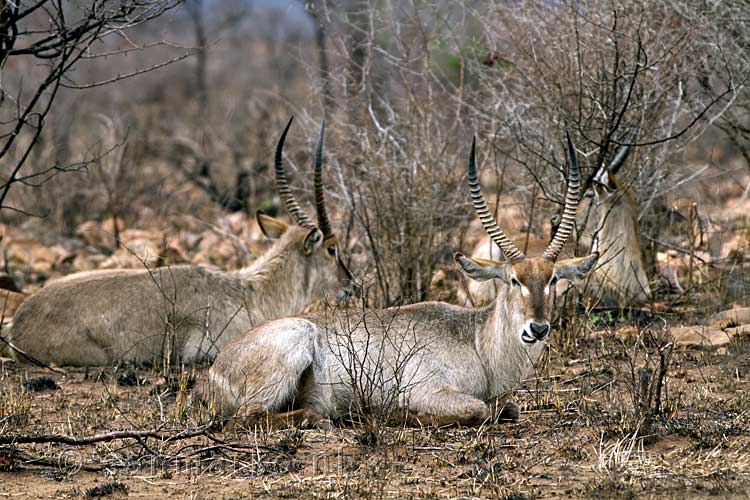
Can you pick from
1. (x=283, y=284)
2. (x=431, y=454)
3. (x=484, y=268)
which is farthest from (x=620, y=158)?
(x=431, y=454)

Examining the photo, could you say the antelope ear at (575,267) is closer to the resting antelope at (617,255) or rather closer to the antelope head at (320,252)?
the resting antelope at (617,255)

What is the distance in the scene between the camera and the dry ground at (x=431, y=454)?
575 centimetres

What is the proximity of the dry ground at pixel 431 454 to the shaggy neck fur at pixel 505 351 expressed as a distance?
0.21 m

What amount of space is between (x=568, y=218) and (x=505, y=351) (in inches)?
39.0

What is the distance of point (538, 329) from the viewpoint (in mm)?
6820

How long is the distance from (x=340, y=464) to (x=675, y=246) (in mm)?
5594

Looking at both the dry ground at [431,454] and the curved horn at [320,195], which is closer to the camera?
the dry ground at [431,454]

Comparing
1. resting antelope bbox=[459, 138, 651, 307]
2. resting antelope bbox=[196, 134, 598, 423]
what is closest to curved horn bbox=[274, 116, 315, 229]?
resting antelope bbox=[459, 138, 651, 307]

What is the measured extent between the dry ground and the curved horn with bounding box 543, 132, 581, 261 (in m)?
0.88

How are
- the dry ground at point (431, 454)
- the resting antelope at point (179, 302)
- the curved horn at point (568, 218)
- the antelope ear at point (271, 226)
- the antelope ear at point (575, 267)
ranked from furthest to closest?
the antelope ear at point (271, 226), the resting antelope at point (179, 302), the curved horn at point (568, 218), the antelope ear at point (575, 267), the dry ground at point (431, 454)

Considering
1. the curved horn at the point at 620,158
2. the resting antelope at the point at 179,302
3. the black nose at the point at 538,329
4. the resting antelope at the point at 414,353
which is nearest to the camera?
the black nose at the point at 538,329

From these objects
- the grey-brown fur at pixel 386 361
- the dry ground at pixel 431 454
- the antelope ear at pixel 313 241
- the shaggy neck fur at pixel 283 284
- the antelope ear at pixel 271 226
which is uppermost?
the antelope ear at pixel 271 226

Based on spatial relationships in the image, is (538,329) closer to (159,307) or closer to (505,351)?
(505,351)

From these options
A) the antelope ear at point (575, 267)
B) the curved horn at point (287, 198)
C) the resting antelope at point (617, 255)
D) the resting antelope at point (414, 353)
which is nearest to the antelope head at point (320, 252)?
the curved horn at point (287, 198)
